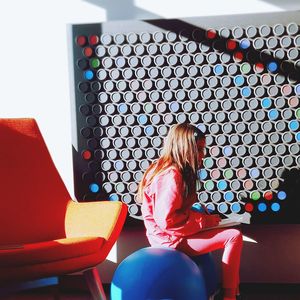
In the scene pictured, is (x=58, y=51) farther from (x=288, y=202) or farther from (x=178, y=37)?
(x=288, y=202)

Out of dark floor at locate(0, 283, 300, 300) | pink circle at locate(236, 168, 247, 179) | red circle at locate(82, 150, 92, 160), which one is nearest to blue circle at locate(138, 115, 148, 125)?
red circle at locate(82, 150, 92, 160)

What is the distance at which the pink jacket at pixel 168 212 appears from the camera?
6.52 ft

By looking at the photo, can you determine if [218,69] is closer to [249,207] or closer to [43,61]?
[249,207]

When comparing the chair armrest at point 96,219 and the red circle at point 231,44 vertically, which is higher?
the red circle at point 231,44

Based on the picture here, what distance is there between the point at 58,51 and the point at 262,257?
1615 mm

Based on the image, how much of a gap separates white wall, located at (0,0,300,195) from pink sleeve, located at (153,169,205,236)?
0.86m

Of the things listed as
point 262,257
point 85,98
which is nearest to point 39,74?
point 85,98

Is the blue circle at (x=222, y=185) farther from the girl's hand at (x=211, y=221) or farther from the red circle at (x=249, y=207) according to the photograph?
the girl's hand at (x=211, y=221)

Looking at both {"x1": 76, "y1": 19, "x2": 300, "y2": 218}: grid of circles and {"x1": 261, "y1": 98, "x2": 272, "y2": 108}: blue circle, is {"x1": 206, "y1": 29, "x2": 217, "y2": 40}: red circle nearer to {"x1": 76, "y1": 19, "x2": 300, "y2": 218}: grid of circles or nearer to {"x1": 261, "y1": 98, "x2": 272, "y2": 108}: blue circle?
{"x1": 76, "y1": 19, "x2": 300, "y2": 218}: grid of circles

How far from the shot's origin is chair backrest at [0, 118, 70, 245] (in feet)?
7.39

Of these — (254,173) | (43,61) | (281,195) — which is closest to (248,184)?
(254,173)

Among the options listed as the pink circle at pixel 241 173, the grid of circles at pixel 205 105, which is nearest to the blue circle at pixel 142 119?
the grid of circles at pixel 205 105

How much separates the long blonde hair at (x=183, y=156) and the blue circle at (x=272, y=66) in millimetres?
603

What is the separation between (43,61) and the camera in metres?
2.74
